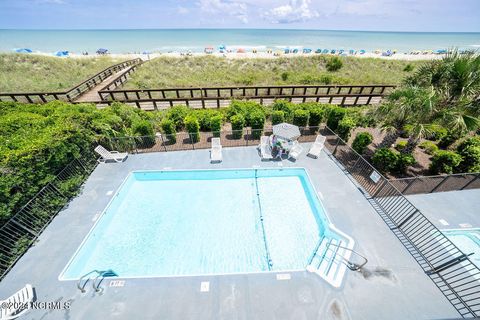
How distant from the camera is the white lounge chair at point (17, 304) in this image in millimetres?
4738

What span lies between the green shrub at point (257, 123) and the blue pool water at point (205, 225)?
3075 millimetres

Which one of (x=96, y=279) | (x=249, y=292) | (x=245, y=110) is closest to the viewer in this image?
(x=249, y=292)

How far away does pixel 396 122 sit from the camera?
8.89 meters

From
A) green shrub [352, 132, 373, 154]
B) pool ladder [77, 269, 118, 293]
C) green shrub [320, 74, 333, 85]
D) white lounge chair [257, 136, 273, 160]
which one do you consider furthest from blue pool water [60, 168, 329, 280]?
green shrub [320, 74, 333, 85]

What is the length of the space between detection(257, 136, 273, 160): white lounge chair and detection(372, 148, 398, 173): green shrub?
16.7ft

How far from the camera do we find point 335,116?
12102 millimetres

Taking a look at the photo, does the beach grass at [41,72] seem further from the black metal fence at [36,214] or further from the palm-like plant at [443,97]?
the palm-like plant at [443,97]

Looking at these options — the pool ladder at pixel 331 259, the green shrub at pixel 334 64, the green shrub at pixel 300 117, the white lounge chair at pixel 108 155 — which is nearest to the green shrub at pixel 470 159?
the green shrub at pixel 300 117

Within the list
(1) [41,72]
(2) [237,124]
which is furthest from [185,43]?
(2) [237,124]

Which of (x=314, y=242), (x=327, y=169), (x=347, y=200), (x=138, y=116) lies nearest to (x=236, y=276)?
(x=314, y=242)

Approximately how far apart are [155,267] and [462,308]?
889cm

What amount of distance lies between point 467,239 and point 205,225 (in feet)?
31.5

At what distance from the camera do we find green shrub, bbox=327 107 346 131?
11.9 metres

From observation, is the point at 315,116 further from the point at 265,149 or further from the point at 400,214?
the point at 400,214
